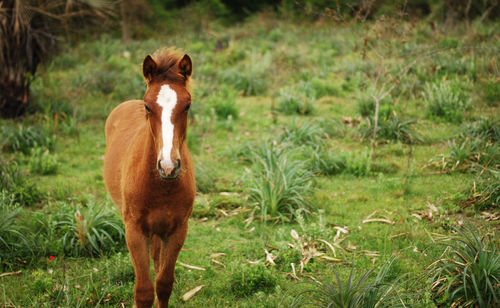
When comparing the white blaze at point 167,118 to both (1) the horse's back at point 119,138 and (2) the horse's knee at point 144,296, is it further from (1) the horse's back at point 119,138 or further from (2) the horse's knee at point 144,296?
(2) the horse's knee at point 144,296

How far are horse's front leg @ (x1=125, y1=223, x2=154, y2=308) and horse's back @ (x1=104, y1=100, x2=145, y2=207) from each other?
819 mm

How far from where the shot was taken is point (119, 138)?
13.4ft

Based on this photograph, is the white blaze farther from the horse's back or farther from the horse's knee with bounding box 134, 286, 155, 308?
the horse's knee with bounding box 134, 286, 155, 308

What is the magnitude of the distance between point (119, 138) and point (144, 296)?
1.71 m

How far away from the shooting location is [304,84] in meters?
10.9

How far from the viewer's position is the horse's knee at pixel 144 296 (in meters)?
3.07

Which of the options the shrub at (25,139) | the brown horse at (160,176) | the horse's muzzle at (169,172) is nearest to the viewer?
the horse's muzzle at (169,172)

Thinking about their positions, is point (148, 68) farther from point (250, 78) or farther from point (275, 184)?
point (250, 78)

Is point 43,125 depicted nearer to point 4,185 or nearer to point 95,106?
point 95,106

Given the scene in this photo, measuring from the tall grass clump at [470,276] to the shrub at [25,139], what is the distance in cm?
690

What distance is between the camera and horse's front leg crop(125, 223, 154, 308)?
10.0 ft

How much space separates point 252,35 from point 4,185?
16.1 meters

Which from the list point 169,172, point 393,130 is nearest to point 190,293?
point 169,172

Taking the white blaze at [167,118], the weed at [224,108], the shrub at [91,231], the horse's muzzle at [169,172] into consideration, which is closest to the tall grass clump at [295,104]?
the weed at [224,108]
